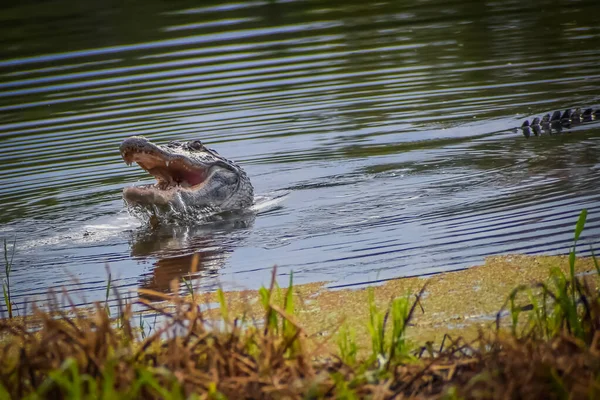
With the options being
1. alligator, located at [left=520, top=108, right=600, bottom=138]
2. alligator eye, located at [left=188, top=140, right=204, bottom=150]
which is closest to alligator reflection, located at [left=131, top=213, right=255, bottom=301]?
alligator eye, located at [left=188, top=140, right=204, bottom=150]

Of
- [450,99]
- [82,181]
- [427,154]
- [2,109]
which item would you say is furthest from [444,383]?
[2,109]

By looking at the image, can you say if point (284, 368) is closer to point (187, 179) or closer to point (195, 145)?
point (195, 145)

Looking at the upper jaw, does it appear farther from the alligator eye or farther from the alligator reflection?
the alligator reflection

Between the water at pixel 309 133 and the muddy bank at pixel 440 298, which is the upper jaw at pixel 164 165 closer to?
the water at pixel 309 133

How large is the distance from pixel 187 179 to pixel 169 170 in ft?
0.84

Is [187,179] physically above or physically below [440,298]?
above

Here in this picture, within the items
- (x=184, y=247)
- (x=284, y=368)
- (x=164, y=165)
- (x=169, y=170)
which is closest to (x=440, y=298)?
(x=284, y=368)

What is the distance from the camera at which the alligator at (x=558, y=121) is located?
9.49m

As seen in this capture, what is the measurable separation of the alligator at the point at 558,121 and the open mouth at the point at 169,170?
3559 millimetres

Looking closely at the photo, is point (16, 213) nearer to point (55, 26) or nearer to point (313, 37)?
point (313, 37)

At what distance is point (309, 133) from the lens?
36.5 ft

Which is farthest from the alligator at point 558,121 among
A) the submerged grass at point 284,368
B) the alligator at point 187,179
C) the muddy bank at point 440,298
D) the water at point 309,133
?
the submerged grass at point 284,368

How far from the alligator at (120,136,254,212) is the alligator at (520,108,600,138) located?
3.21 meters

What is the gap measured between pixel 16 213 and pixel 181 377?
244 inches
